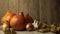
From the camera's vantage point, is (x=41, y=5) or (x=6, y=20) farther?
(x=41, y=5)

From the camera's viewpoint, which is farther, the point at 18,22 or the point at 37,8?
the point at 37,8

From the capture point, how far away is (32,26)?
0.95 meters

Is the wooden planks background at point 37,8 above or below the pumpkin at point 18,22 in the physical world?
above

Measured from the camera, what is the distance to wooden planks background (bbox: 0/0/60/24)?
A: 50.1 inches

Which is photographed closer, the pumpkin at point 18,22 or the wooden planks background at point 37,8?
the pumpkin at point 18,22

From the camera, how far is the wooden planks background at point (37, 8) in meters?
1.27

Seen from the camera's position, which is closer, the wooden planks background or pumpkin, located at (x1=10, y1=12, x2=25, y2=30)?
pumpkin, located at (x1=10, y1=12, x2=25, y2=30)

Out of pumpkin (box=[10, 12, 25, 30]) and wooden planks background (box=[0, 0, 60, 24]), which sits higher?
wooden planks background (box=[0, 0, 60, 24])

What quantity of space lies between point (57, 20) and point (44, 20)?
→ 0.33 ft

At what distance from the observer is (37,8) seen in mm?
1291

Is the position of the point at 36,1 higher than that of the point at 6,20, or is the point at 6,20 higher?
the point at 36,1

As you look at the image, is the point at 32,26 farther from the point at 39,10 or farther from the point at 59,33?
the point at 39,10

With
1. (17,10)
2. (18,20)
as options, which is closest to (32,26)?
(18,20)

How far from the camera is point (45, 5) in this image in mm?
1295
